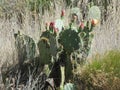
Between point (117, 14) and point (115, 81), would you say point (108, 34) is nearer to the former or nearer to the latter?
point (117, 14)

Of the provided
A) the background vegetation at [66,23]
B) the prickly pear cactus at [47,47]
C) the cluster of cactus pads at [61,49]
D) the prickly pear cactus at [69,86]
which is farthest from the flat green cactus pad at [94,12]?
the prickly pear cactus at [69,86]

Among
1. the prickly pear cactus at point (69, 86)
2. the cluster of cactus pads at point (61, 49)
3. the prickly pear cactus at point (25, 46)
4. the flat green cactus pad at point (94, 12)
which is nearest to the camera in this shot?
the prickly pear cactus at point (69, 86)

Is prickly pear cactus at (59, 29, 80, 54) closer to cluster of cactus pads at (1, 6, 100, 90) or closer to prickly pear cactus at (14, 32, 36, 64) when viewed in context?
cluster of cactus pads at (1, 6, 100, 90)

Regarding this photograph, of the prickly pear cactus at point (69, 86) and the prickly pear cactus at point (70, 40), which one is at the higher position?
the prickly pear cactus at point (70, 40)

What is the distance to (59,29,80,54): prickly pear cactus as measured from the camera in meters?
4.40

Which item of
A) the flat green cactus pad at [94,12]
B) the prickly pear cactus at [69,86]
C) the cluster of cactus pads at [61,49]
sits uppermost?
the flat green cactus pad at [94,12]

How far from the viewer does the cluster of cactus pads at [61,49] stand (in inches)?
172

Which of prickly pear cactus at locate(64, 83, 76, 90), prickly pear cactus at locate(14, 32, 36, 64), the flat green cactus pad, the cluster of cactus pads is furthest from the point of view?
the flat green cactus pad

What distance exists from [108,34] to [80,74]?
1.09 meters

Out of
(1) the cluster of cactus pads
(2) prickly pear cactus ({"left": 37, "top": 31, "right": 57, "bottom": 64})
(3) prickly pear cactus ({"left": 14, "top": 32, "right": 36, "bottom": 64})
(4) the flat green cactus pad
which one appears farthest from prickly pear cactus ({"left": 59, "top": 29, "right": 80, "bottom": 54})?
(4) the flat green cactus pad

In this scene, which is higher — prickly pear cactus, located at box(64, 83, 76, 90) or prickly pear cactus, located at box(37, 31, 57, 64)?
prickly pear cactus, located at box(37, 31, 57, 64)

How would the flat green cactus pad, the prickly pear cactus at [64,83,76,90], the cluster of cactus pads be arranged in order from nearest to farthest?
the prickly pear cactus at [64,83,76,90] < the cluster of cactus pads < the flat green cactus pad

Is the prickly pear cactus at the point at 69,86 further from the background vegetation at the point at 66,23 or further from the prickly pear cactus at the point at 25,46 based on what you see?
the prickly pear cactus at the point at 25,46

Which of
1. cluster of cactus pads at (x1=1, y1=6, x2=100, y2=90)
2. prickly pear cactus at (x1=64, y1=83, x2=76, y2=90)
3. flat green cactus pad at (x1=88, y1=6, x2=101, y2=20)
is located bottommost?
prickly pear cactus at (x1=64, y1=83, x2=76, y2=90)
